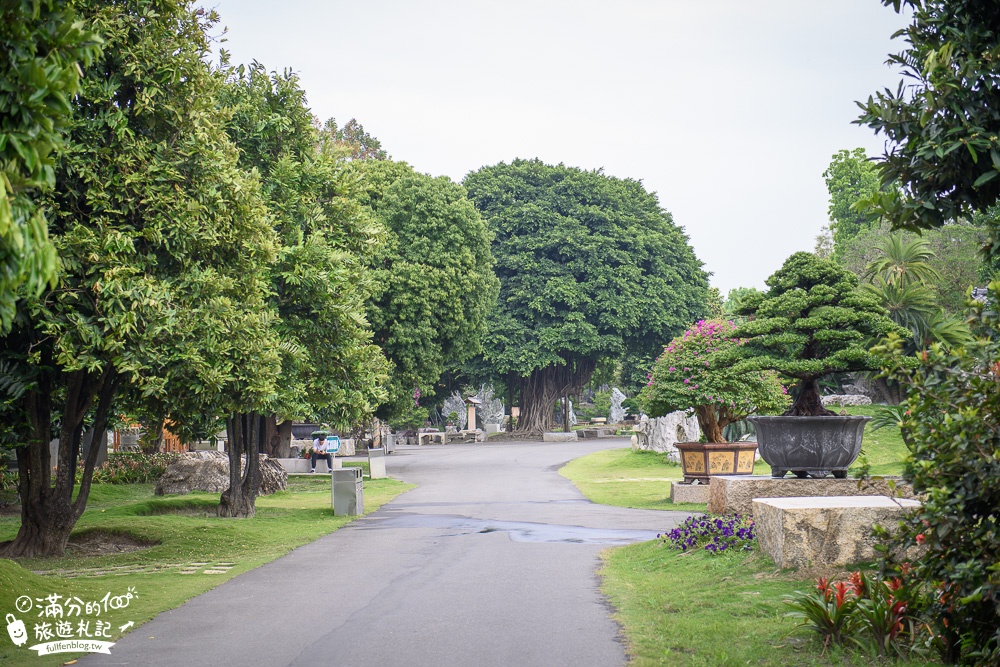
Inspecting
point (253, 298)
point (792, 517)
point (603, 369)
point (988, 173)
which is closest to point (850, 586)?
point (792, 517)

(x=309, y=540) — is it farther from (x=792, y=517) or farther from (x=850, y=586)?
Answer: (x=850, y=586)

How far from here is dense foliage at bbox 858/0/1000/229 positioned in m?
6.16

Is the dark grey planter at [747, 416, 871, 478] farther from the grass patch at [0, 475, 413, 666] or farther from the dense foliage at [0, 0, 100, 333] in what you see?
the dense foliage at [0, 0, 100, 333]

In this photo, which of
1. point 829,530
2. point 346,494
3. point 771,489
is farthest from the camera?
point 346,494

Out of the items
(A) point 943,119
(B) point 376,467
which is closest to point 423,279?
(B) point 376,467

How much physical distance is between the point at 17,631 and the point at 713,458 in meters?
15.6

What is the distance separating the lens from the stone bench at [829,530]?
8956 mm

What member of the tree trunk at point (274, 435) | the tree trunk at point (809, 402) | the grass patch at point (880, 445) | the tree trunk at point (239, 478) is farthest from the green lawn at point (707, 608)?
the tree trunk at point (274, 435)

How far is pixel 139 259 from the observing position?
1333cm

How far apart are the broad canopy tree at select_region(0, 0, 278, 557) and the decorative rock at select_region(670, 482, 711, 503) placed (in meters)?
9.50

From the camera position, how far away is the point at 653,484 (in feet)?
84.3

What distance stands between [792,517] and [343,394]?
12767 mm

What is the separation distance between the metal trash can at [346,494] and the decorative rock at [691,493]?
666cm

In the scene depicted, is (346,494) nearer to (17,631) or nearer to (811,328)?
(811,328)
